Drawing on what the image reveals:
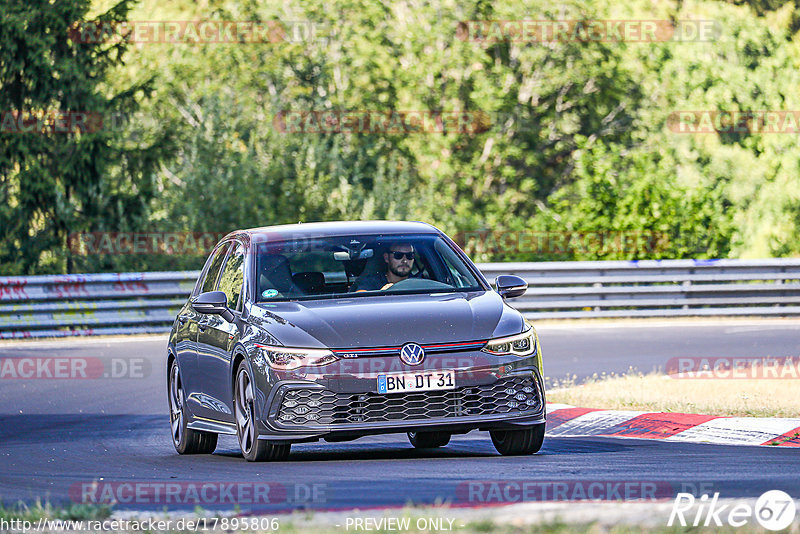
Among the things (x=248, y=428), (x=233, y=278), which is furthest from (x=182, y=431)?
(x=248, y=428)

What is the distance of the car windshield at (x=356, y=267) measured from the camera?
33.2ft

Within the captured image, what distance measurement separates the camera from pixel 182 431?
439 inches

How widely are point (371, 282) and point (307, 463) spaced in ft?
4.81

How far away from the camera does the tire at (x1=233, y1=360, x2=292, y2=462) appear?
9352 mm

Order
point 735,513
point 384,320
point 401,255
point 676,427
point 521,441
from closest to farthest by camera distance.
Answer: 1. point 735,513
2. point 384,320
3. point 521,441
4. point 401,255
5. point 676,427

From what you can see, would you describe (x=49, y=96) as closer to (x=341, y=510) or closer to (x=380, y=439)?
(x=380, y=439)

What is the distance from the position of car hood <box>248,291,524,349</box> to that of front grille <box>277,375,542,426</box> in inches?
12.3

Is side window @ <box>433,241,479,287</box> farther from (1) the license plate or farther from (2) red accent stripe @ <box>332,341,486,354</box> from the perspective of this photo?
(1) the license plate

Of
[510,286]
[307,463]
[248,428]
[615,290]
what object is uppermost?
[510,286]

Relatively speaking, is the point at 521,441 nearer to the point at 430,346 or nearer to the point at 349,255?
the point at 430,346

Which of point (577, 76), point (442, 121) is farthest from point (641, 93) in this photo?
point (442, 121)

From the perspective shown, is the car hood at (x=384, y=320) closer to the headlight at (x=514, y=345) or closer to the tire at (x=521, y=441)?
A: the headlight at (x=514, y=345)

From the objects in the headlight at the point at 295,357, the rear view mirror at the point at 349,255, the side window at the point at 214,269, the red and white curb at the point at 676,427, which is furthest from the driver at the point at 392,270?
the red and white curb at the point at 676,427

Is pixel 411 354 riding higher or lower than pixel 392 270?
lower
